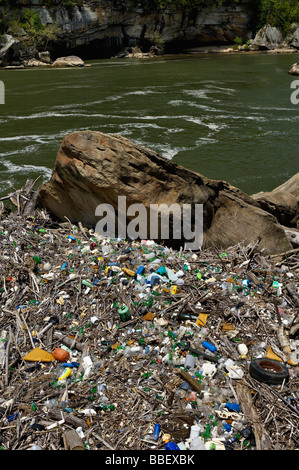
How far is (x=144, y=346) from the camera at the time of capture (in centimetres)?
341

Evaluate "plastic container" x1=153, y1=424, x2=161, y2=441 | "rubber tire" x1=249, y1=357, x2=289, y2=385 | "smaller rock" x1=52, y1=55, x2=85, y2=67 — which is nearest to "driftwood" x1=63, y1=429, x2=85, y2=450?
"plastic container" x1=153, y1=424, x2=161, y2=441

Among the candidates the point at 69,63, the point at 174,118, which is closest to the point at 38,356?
the point at 174,118

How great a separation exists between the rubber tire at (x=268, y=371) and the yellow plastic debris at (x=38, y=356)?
160 centimetres

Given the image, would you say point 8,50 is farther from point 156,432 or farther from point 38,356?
point 156,432

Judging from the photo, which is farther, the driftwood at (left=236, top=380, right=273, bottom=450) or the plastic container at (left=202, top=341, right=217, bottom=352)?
the plastic container at (left=202, top=341, right=217, bottom=352)

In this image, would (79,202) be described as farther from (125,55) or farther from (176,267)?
(125,55)

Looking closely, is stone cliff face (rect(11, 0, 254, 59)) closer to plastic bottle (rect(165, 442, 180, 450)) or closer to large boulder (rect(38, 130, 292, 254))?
large boulder (rect(38, 130, 292, 254))

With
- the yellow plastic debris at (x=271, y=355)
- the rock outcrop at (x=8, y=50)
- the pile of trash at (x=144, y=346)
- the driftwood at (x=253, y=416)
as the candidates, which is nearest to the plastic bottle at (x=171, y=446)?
the pile of trash at (x=144, y=346)

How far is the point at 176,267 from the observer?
4.26 m

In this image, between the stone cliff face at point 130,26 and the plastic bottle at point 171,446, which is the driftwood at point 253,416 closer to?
the plastic bottle at point 171,446

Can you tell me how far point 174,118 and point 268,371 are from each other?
13653 mm

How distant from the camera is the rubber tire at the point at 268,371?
3004 millimetres

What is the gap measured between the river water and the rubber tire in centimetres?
680

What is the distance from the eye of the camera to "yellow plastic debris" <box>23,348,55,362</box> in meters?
3.29
